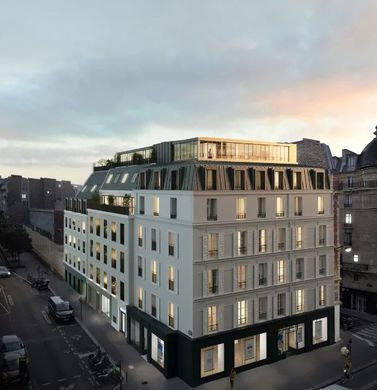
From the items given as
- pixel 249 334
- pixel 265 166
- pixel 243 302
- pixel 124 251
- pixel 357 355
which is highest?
pixel 265 166

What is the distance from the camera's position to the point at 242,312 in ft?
121

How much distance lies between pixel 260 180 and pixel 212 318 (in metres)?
13.8

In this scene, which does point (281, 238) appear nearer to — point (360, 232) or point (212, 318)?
point (212, 318)

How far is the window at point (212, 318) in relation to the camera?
34.7 m

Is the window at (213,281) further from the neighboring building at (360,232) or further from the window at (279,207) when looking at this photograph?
the neighboring building at (360,232)

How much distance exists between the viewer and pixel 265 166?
38938 mm

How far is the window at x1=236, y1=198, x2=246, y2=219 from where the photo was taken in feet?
121

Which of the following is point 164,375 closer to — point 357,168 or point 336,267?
point 336,267

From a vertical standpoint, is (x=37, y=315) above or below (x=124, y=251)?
below

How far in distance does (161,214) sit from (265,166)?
11315mm

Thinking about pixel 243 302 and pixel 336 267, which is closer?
pixel 243 302

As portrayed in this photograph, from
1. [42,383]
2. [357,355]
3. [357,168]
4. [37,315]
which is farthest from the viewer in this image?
[357,168]

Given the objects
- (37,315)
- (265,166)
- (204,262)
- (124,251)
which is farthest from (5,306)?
(265,166)

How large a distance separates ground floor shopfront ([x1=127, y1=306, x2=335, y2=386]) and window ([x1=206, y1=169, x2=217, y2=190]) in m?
13.1
